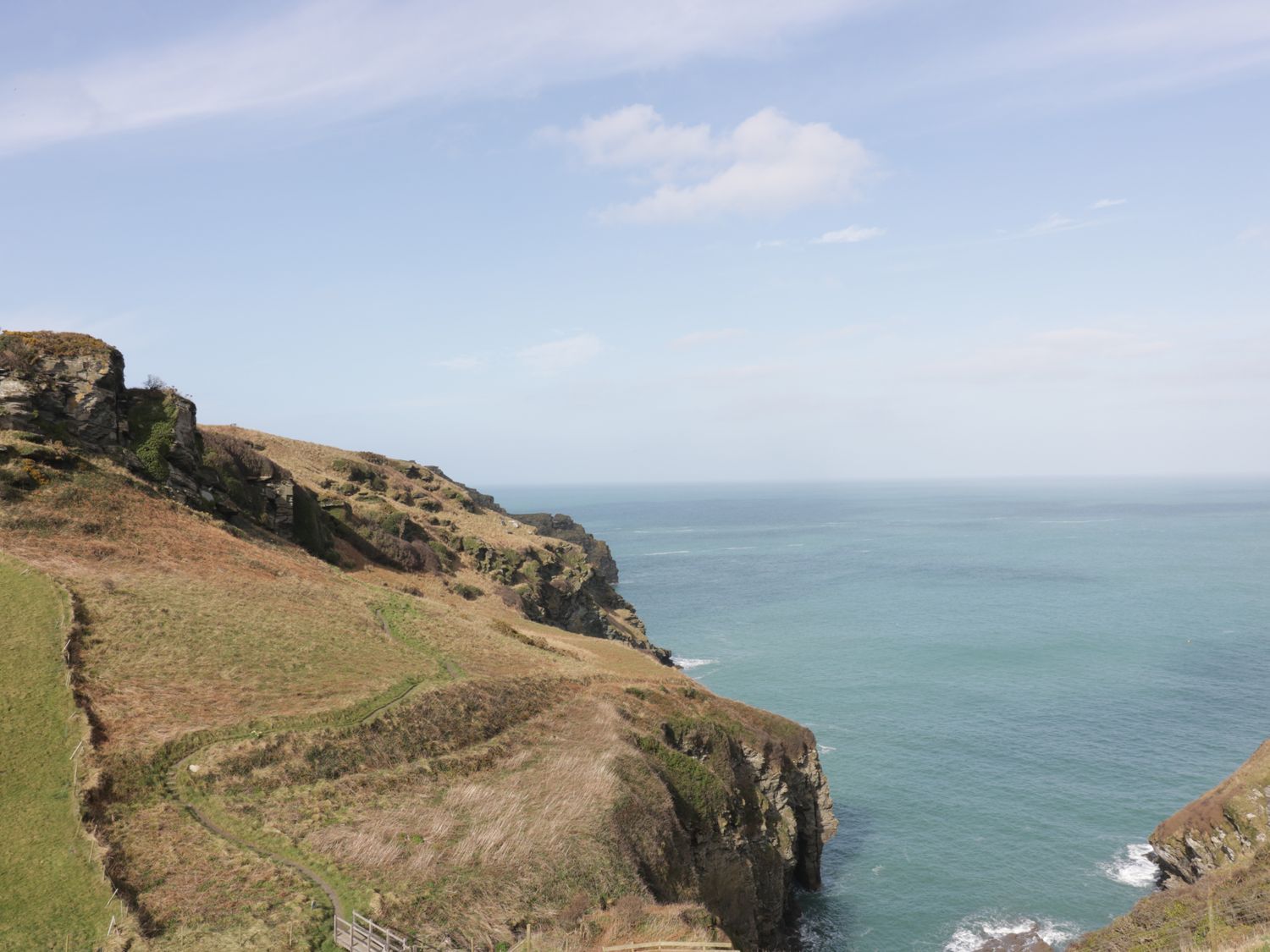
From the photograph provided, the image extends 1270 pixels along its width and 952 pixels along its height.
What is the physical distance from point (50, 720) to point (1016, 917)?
47.7 m

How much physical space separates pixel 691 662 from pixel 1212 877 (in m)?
66.2

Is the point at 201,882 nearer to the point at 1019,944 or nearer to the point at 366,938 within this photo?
the point at 366,938

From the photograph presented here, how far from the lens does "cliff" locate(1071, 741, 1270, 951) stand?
977 inches

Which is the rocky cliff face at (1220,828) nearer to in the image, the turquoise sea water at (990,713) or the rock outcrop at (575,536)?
the turquoise sea water at (990,713)

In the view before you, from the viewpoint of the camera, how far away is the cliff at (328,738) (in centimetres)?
2206

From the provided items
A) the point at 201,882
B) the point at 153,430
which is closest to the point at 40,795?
the point at 201,882

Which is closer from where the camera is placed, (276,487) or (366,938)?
(366,938)

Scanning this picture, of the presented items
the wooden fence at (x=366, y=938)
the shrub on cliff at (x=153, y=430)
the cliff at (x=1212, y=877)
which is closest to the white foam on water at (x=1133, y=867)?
the cliff at (x=1212, y=877)

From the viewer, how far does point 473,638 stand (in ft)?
146

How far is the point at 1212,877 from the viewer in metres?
33.7

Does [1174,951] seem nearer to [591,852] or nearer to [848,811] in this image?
[591,852]

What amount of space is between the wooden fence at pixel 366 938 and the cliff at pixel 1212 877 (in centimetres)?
1953

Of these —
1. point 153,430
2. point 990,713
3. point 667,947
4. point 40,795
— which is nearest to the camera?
point 667,947

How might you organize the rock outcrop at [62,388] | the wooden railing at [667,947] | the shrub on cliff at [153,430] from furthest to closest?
1. the shrub on cliff at [153,430]
2. the rock outcrop at [62,388]
3. the wooden railing at [667,947]
